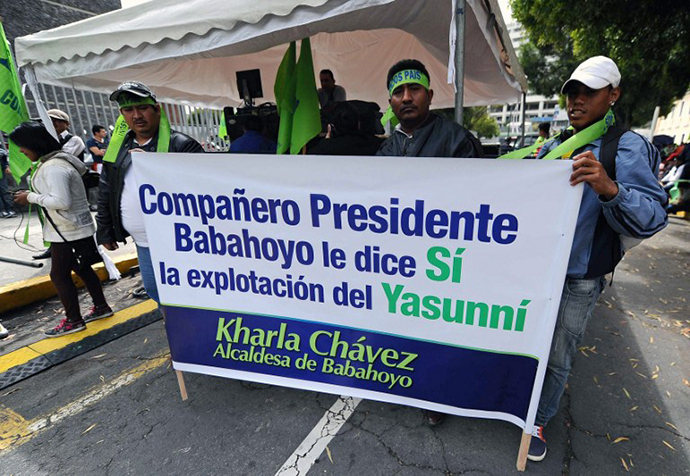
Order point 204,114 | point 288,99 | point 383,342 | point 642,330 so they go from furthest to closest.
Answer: point 204,114 → point 642,330 → point 288,99 → point 383,342

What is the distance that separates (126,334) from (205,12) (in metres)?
2.73

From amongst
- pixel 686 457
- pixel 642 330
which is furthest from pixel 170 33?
pixel 642 330

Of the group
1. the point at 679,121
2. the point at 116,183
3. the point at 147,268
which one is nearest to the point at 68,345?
the point at 147,268

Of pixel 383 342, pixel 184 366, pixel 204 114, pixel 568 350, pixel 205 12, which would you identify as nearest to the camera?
pixel 568 350

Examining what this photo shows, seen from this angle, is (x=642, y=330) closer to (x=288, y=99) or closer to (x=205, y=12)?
(x=288, y=99)

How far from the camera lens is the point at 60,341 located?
124 inches

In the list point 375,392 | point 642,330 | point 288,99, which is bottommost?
point 642,330

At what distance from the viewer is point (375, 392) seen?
2.06m

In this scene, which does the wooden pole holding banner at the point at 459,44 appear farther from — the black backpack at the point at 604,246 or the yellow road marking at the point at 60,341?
the yellow road marking at the point at 60,341

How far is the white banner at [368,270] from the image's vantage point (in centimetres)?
162

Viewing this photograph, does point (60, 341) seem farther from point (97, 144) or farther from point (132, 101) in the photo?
point (97, 144)

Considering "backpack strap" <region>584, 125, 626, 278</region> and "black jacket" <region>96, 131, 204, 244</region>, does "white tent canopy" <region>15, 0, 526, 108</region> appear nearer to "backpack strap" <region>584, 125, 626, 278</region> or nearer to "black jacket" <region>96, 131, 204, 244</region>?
"black jacket" <region>96, 131, 204, 244</region>

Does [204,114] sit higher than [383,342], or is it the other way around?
[204,114]

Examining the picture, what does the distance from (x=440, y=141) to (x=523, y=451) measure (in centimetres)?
168
